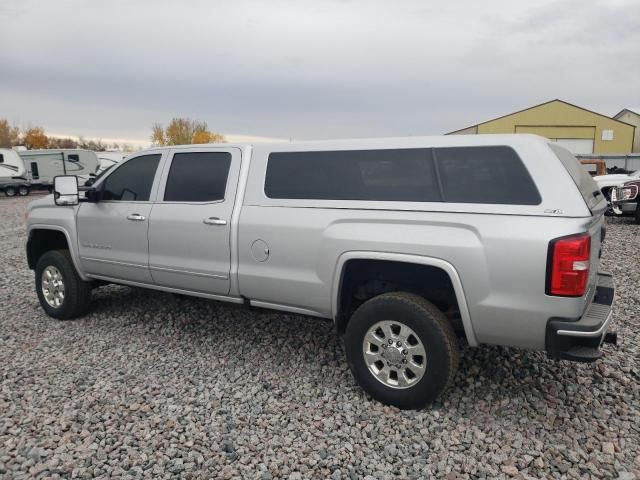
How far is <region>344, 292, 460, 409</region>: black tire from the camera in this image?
3.15 m

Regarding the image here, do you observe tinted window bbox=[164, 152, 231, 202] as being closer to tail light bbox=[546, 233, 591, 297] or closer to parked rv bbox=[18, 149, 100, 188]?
tail light bbox=[546, 233, 591, 297]

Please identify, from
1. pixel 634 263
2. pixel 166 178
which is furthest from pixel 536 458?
pixel 634 263

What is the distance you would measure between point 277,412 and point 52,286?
3433 mm

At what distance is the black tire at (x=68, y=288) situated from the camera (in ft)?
17.2

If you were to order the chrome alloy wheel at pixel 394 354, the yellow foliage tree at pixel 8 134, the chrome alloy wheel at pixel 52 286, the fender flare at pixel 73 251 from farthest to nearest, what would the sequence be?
the yellow foliage tree at pixel 8 134
the chrome alloy wheel at pixel 52 286
the fender flare at pixel 73 251
the chrome alloy wheel at pixel 394 354

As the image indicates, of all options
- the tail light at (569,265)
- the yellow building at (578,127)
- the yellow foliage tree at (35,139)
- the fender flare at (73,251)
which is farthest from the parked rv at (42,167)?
the yellow foliage tree at (35,139)

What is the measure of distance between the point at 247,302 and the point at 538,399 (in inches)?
92.7

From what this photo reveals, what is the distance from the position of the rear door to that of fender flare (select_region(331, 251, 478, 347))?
1047mm

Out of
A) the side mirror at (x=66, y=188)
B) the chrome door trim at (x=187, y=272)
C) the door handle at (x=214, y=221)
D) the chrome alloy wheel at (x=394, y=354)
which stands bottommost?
the chrome alloy wheel at (x=394, y=354)

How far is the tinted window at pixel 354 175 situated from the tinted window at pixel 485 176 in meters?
0.10

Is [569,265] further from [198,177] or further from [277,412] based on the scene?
[198,177]

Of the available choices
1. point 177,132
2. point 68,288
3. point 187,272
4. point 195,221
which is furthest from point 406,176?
point 177,132

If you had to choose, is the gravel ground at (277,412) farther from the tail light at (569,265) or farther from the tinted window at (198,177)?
the tinted window at (198,177)

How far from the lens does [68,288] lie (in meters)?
5.24
